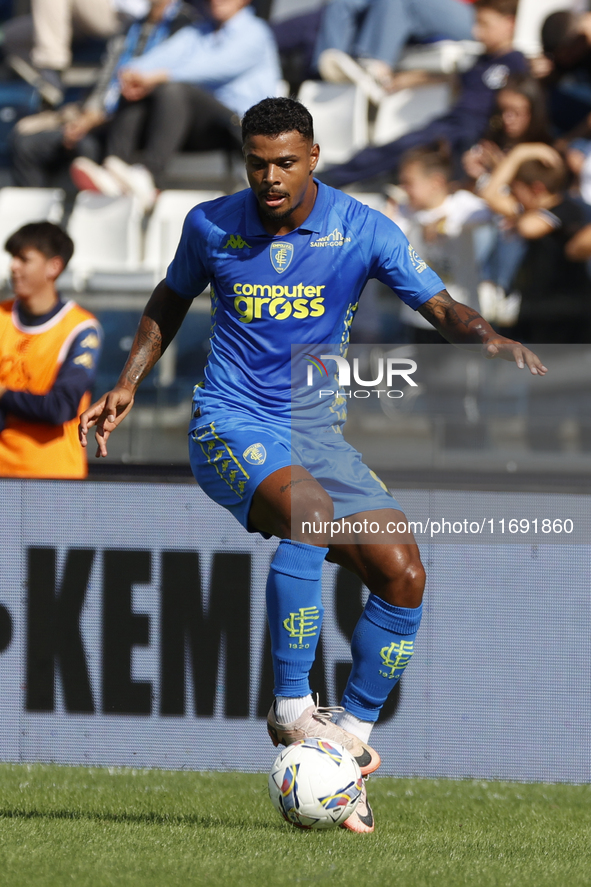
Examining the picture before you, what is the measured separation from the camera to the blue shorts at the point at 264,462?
135 inches

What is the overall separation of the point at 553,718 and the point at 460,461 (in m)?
1.43

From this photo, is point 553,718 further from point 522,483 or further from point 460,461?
point 460,461

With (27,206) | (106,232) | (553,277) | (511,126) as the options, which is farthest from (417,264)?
(27,206)

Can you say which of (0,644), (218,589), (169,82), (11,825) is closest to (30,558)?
(0,644)

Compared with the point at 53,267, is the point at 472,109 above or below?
above

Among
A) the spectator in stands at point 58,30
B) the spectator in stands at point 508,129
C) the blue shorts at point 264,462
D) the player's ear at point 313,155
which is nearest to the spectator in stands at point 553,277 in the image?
the spectator in stands at point 508,129

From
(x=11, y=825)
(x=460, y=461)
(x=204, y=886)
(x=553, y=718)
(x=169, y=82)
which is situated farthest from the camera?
(x=169, y=82)

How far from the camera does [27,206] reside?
27.8 feet

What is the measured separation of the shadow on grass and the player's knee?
84 centimetres

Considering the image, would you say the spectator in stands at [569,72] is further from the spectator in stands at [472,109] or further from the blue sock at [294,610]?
the blue sock at [294,610]

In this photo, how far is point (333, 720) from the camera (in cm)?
365

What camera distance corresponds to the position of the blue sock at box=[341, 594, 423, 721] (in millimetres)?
3529

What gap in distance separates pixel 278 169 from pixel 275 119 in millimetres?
148

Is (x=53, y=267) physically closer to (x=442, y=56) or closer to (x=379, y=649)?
(x=379, y=649)
